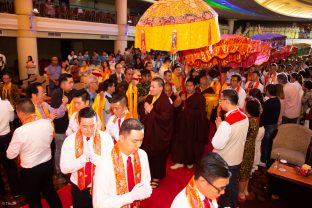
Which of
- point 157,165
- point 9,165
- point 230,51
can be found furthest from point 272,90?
point 9,165

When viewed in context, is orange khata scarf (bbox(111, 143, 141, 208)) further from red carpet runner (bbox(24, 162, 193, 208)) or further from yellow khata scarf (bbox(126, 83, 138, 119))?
yellow khata scarf (bbox(126, 83, 138, 119))

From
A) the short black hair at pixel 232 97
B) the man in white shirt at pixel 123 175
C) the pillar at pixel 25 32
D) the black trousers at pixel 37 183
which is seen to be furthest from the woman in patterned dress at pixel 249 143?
the pillar at pixel 25 32

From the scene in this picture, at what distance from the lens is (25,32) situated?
11.6 metres

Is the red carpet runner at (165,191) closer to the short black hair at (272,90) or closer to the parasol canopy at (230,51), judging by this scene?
the short black hair at (272,90)

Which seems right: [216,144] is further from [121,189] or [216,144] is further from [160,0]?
[160,0]

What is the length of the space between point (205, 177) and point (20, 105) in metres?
2.22

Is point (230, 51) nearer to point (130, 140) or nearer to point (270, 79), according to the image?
point (270, 79)

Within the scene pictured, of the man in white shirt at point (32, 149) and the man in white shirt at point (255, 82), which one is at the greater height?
the man in white shirt at point (255, 82)

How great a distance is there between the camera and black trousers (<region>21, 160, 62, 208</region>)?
2.93 m

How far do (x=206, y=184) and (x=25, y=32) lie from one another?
12168 millimetres

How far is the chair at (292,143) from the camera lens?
177 inches

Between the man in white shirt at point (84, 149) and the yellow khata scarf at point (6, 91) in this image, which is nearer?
the man in white shirt at point (84, 149)

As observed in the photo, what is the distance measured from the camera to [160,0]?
3.23m

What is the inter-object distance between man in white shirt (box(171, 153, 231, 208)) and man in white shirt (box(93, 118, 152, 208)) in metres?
0.46
